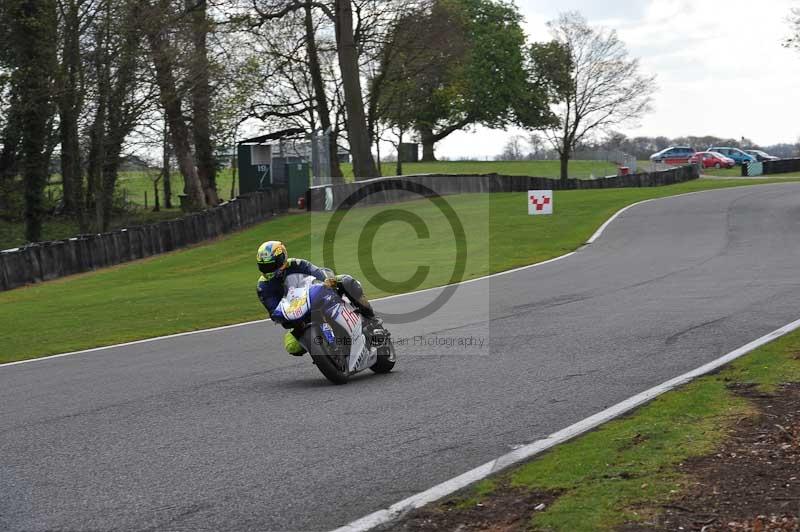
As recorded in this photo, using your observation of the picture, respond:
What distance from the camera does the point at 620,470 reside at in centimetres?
602

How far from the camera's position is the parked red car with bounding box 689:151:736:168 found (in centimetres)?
7231

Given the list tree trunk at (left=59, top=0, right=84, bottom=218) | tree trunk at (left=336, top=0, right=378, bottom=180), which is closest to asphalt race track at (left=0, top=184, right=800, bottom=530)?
tree trunk at (left=59, top=0, right=84, bottom=218)

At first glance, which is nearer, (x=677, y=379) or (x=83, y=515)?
(x=83, y=515)

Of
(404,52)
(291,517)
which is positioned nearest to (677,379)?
(291,517)

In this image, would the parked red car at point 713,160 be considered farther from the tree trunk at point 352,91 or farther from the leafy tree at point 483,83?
the tree trunk at point 352,91

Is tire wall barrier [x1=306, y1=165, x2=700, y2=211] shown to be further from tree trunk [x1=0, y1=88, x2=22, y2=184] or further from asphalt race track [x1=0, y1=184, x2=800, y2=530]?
asphalt race track [x1=0, y1=184, x2=800, y2=530]

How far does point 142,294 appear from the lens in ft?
72.2

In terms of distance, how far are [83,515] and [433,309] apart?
10620mm

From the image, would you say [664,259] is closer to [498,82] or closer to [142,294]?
[142,294]

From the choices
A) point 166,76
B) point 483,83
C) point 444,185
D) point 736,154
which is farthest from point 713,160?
point 166,76

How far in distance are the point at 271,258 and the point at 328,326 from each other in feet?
2.89

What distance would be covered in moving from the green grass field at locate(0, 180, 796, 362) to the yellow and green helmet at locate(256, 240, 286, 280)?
6.16 m

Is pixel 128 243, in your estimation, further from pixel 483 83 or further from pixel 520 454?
pixel 483 83

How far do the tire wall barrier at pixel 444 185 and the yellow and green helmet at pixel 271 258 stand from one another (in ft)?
90.6
